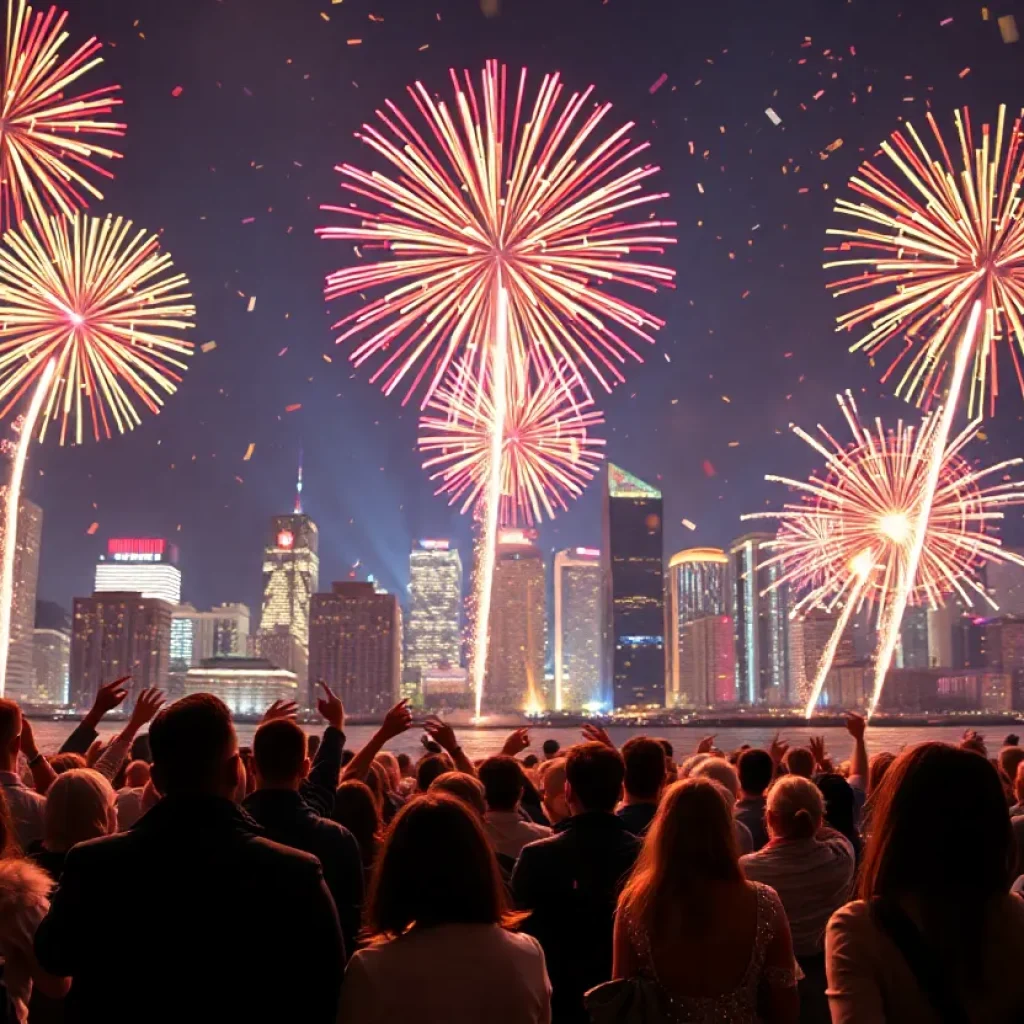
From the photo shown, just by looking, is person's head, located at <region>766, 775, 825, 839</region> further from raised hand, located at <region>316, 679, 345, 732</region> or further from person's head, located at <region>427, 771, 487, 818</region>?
raised hand, located at <region>316, 679, 345, 732</region>

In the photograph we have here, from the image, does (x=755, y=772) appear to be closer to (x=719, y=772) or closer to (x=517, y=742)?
(x=719, y=772)

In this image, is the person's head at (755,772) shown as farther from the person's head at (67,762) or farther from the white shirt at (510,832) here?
the person's head at (67,762)

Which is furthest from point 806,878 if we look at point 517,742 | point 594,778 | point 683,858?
point 517,742

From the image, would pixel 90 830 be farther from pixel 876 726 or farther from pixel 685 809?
pixel 876 726

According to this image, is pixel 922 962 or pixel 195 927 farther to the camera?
pixel 195 927

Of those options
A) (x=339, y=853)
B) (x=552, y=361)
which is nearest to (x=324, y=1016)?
(x=339, y=853)

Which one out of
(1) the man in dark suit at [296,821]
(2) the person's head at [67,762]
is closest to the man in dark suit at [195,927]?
(1) the man in dark suit at [296,821]
